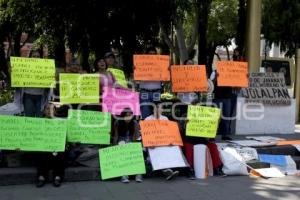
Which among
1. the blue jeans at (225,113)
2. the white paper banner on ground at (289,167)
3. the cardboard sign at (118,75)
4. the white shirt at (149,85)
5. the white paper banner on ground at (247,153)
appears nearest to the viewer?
the white paper banner on ground at (289,167)

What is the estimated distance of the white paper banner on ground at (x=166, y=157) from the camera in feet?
23.2

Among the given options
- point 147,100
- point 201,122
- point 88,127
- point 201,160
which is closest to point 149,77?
point 147,100

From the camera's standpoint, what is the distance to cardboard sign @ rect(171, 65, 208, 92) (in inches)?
351

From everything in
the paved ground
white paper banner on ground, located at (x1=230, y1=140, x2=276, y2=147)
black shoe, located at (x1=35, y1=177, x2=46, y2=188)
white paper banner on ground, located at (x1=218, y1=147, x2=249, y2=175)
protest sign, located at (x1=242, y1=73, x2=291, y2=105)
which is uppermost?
protest sign, located at (x1=242, y1=73, x2=291, y2=105)

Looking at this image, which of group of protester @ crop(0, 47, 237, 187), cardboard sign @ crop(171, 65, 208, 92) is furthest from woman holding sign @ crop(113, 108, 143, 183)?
cardboard sign @ crop(171, 65, 208, 92)

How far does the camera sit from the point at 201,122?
764 centimetres

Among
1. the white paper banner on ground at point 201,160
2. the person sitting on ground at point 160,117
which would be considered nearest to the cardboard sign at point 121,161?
the person sitting on ground at point 160,117

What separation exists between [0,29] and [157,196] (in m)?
16.2

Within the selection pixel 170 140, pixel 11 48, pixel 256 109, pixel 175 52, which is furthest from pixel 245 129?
pixel 11 48

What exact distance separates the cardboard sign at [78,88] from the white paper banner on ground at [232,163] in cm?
221

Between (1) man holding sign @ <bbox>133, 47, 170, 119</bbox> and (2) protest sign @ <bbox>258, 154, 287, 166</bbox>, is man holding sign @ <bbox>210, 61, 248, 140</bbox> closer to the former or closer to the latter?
(1) man holding sign @ <bbox>133, 47, 170, 119</bbox>

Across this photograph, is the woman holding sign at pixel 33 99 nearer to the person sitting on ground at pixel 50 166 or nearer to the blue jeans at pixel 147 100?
the person sitting on ground at pixel 50 166

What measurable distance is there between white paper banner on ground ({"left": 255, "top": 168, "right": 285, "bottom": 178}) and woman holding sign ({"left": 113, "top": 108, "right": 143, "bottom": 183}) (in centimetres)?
201

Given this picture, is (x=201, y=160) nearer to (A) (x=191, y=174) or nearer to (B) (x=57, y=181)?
(A) (x=191, y=174)
